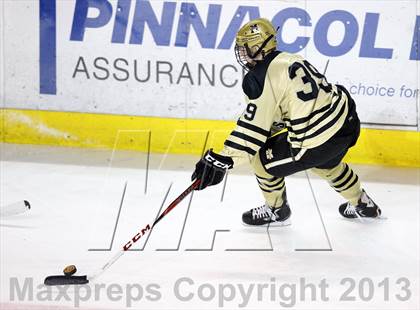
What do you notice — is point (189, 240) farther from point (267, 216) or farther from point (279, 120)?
point (279, 120)

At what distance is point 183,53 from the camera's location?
16.3 ft

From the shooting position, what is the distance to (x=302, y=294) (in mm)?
2889

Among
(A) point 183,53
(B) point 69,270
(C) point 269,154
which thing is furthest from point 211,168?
(A) point 183,53

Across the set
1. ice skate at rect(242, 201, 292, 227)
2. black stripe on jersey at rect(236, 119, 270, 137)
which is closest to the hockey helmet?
black stripe on jersey at rect(236, 119, 270, 137)

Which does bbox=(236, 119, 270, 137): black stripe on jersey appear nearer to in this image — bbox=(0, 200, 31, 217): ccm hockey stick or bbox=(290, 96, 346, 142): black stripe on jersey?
bbox=(290, 96, 346, 142): black stripe on jersey

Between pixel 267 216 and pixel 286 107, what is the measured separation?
677mm

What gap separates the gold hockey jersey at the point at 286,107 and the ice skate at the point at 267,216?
1.53ft

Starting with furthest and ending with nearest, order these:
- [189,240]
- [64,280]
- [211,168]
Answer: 1. [189,240]
2. [211,168]
3. [64,280]

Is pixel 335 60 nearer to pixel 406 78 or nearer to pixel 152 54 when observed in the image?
pixel 406 78

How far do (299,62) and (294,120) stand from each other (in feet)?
0.76

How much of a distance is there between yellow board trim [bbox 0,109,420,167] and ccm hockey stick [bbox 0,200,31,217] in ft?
4.26

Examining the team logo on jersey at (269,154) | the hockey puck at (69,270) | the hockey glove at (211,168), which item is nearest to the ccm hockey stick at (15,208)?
the hockey puck at (69,270)

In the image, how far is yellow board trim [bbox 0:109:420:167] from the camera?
487 cm

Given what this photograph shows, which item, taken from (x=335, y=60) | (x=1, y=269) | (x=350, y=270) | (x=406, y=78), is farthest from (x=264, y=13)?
(x=1, y=269)
